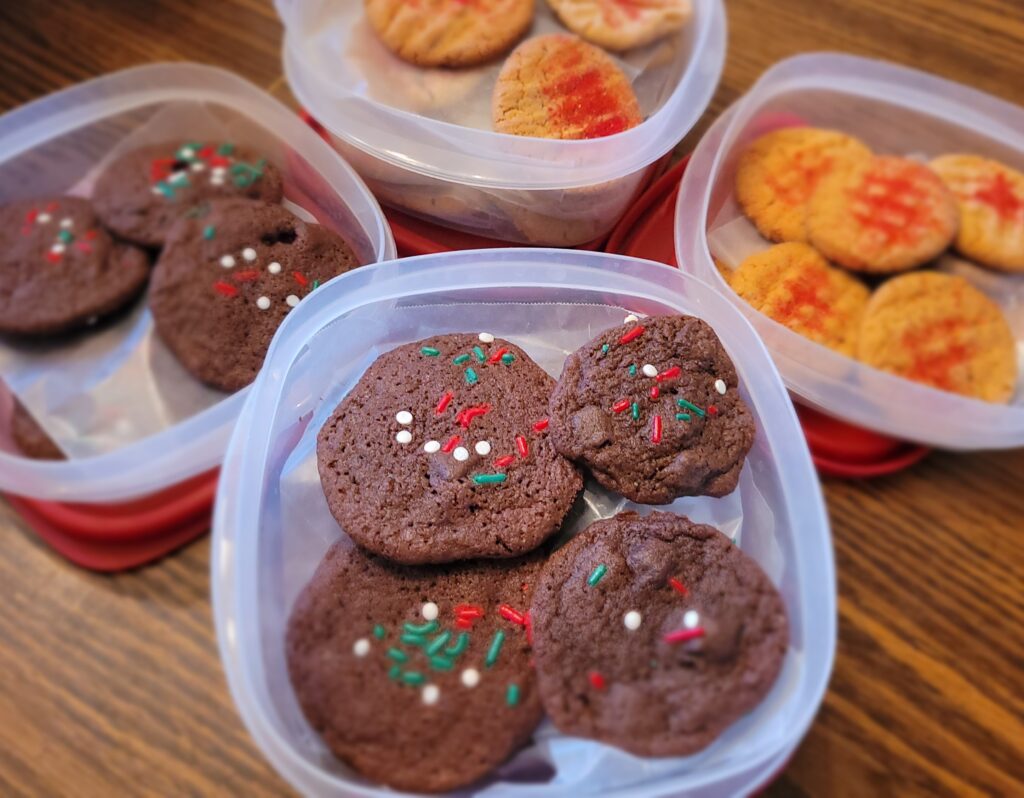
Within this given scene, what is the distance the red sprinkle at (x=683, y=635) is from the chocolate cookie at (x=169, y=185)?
27.8 inches

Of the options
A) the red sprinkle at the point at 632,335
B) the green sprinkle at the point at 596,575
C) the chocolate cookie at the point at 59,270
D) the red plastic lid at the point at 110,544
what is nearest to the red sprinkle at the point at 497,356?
the red sprinkle at the point at 632,335

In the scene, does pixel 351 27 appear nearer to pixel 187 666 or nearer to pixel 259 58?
pixel 259 58

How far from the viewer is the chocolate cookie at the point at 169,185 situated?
3.07 ft

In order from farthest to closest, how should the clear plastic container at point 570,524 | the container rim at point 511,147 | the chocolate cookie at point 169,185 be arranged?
the chocolate cookie at point 169,185 → the container rim at point 511,147 → the clear plastic container at point 570,524

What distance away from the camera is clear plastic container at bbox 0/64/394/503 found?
0.76m

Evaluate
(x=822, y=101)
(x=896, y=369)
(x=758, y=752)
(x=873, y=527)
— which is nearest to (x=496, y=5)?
(x=822, y=101)

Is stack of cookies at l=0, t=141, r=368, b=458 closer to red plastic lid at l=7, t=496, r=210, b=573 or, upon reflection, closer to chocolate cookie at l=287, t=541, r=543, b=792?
red plastic lid at l=7, t=496, r=210, b=573

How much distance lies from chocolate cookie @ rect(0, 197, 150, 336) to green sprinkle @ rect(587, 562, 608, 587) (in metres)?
0.66

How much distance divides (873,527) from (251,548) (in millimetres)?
645

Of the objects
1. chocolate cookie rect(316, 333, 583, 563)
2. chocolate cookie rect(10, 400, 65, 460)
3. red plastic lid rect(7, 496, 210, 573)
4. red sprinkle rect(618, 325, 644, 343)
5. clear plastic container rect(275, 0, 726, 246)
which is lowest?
red plastic lid rect(7, 496, 210, 573)

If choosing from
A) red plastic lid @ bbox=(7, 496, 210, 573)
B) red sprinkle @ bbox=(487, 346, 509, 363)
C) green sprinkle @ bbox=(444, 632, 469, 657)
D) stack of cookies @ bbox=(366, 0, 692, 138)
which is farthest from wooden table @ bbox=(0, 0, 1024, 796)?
stack of cookies @ bbox=(366, 0, 692, 138)

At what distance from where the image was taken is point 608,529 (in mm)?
681

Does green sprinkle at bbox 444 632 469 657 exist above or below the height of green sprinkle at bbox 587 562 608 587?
below

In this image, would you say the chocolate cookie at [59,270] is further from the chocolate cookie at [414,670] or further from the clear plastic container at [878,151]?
the clear plastic container at [878,151]
